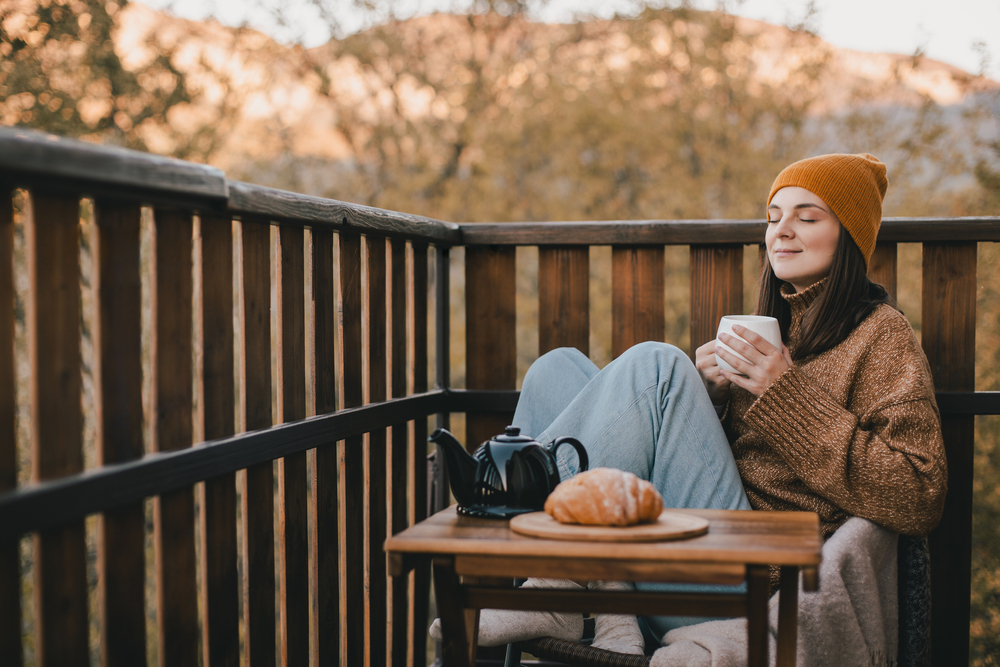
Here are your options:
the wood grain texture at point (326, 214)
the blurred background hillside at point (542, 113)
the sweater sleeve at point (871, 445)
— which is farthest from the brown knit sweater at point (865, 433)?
the blurred background hillside at point (542, 113)

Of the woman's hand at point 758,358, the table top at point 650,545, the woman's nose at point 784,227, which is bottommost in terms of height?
the table top at point 650,545

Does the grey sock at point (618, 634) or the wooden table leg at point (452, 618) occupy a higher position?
the wooden table leg at point (452, 618)

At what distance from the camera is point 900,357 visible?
1.46 m

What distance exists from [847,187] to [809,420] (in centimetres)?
54

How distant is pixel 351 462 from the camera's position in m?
1.60

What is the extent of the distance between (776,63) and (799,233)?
4.97 m

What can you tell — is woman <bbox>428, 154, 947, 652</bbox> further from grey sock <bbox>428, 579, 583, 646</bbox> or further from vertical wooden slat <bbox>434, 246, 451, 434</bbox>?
vertical wooden slat <bbox>434, 246, 451, 434</bbox>

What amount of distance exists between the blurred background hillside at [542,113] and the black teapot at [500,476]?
4.40 m

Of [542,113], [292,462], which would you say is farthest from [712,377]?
[542,113]

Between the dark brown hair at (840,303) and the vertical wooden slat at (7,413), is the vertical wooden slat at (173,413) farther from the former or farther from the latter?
the dark brown hair at (840,303)

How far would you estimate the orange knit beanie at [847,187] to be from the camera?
1601mm

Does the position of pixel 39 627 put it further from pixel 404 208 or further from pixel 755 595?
pixel 404 208

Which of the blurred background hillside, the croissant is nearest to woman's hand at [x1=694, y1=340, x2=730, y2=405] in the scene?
the croissant

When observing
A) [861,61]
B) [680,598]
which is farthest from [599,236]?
[861,61]
